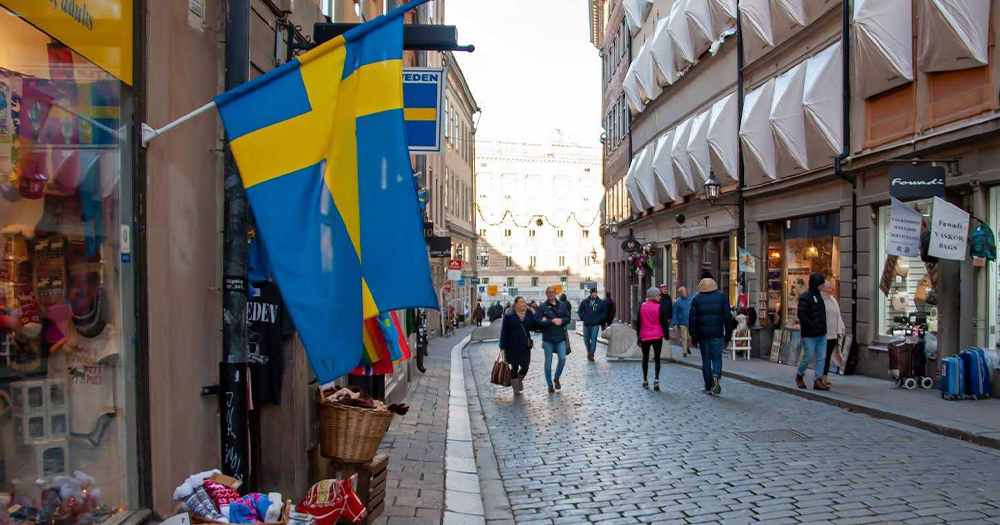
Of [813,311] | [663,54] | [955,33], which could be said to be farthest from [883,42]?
[663,54]

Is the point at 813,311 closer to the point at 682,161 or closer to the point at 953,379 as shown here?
the point at 953,379

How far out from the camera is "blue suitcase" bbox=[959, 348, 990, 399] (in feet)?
38.8

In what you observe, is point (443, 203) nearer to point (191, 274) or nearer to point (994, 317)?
point (994, 317)

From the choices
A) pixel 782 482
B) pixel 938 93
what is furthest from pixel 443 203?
pixel 782 482

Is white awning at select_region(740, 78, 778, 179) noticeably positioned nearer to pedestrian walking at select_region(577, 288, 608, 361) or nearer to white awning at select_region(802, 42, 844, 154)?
white awning at select_region(802, 42, 844, 154)

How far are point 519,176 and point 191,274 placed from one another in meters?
78.5

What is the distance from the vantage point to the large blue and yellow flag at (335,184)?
4332mm

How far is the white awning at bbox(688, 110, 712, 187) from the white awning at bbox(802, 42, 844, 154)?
21.8 ft

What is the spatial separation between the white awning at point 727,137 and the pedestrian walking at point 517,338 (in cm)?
1163

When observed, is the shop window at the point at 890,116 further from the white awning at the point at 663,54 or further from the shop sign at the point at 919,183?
the white awning at the point at 663,54

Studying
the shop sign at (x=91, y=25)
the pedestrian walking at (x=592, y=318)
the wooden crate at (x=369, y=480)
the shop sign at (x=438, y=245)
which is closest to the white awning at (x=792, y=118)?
the pedestrian walking at (x=592, y=318)

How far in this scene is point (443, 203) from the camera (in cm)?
4319

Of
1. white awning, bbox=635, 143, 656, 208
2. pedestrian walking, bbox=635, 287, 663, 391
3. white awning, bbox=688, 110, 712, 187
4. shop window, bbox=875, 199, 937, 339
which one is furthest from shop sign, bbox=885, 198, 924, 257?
white awning, bbox=635, 143, 656, 208

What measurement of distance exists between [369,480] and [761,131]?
1742 centimetres
